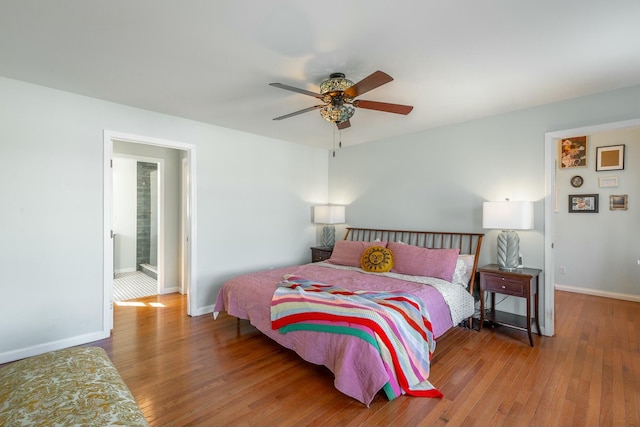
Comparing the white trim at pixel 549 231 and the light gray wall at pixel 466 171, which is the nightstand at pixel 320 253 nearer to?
the light gray wall at pixel 466 171

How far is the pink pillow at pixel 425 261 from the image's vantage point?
327 centimetres

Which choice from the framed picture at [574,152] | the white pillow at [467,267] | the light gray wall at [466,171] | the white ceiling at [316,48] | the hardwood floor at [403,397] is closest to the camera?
the white ceiling at [316,48]

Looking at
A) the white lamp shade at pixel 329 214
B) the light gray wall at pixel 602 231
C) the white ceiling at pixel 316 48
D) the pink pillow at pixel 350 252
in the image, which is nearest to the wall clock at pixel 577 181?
the light gray wall at pixel 602 231

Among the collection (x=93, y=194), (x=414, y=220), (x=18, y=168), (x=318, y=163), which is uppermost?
(x=318, y=163)

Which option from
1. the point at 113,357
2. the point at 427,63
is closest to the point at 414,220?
the point at 427,63

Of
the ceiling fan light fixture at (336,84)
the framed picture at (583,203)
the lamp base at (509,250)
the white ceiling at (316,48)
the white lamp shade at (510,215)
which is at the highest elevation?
the white ceiling at (316,48)

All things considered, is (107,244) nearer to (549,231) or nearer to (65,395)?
(65,395)

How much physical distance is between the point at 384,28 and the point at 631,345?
12.3ft

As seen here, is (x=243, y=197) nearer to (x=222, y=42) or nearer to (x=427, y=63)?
(x=222, y=42)

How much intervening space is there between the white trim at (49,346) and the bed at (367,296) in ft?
4.03

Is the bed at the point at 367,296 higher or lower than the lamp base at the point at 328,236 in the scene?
lower

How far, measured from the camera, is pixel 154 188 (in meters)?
6.24

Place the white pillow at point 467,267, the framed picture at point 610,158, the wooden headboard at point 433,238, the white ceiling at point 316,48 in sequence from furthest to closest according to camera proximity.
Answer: the framed picture at point 610,158 → the wooden headboard at point 433,238 → the white pillow at point 467,267 → the white ceiling at point 316,48

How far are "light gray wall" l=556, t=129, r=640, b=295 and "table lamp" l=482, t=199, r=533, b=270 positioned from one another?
8.24 ft
